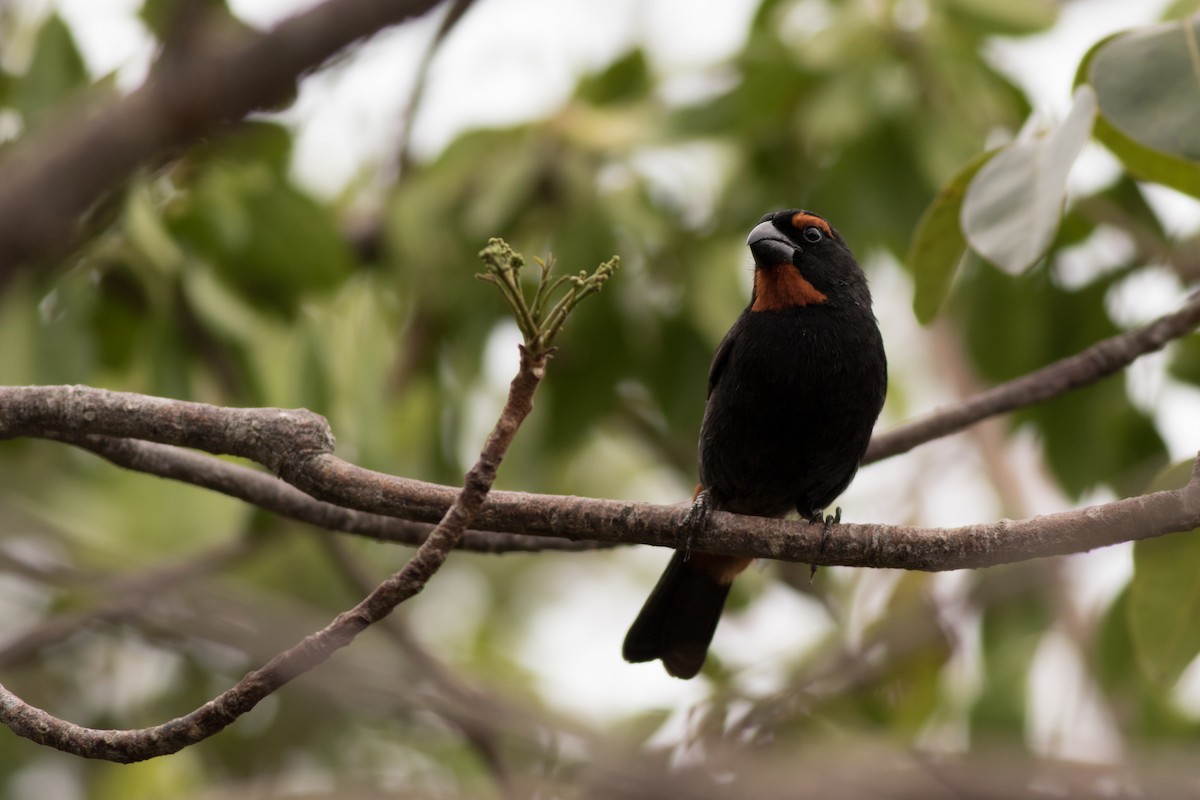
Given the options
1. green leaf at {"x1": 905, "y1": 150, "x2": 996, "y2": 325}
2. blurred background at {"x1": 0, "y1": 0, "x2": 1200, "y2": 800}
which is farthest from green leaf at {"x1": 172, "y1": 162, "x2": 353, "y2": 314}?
green leaf at {"x1": 905, "y1": 150, "x2": 996, "y2": 325}

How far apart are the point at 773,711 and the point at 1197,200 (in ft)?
6.03

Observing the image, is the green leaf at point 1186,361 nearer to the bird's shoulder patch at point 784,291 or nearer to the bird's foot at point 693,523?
the bird's shoulder patch at point 784,291

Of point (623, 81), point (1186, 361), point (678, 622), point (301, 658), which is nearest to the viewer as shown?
point (301, 658)

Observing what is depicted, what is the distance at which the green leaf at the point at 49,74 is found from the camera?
334 cm

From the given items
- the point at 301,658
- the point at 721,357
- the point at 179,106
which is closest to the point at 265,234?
the point at 721,357

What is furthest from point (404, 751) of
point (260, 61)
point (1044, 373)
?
point (260, 61)

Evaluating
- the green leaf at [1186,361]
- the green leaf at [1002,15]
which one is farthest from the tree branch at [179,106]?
the green leaf at [1186,361]

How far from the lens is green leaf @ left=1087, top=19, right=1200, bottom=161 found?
8.34ft

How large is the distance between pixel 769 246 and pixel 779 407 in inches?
20.4

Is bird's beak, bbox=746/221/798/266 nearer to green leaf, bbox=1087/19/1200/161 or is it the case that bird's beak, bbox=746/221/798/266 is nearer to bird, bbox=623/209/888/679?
bird, bbox=623/209/888/679

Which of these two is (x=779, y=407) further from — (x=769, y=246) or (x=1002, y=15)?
(x=1002, y=15)

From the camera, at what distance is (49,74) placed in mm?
3402

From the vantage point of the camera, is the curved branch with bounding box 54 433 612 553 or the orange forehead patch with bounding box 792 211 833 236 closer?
the curved branch with bounding box 54 433 612 553

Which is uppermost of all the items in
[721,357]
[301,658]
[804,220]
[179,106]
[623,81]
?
[623,81]
